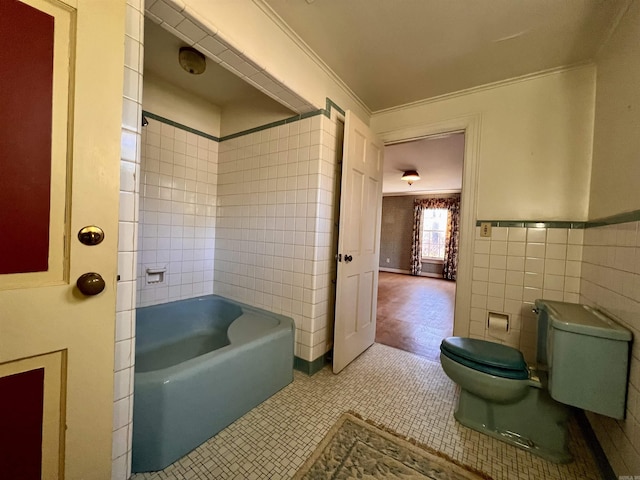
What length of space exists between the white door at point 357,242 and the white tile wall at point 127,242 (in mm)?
1195

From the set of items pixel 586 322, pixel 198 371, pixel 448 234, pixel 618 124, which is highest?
pixel 618 124

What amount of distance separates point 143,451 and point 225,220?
1679mm

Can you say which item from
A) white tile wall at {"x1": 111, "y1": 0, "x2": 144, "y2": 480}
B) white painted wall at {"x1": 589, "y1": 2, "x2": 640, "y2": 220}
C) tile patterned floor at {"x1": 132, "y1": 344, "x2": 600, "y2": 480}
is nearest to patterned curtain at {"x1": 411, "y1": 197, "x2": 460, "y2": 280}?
white painted wall at {"x1": 589, "y1": 2, "x2": 640, "y2": 220}

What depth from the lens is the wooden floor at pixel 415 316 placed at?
2410 mm

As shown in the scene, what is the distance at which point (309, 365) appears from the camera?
1.77m

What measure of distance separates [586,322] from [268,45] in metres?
2.11

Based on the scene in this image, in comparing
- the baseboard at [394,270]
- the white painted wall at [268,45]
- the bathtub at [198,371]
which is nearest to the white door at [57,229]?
the bathtub at [198,371]

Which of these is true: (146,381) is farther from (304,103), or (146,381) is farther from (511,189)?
(511,189)

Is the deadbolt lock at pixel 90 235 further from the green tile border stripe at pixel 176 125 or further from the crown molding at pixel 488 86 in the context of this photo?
the crown molding at pixel 488 86

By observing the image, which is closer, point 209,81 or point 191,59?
point 191,59

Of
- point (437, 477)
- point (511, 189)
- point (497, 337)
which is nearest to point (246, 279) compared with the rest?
point (437, 477)

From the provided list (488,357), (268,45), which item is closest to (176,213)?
(268,45)

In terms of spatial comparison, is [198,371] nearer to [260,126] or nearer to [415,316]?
[260,126]

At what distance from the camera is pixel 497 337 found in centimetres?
175
